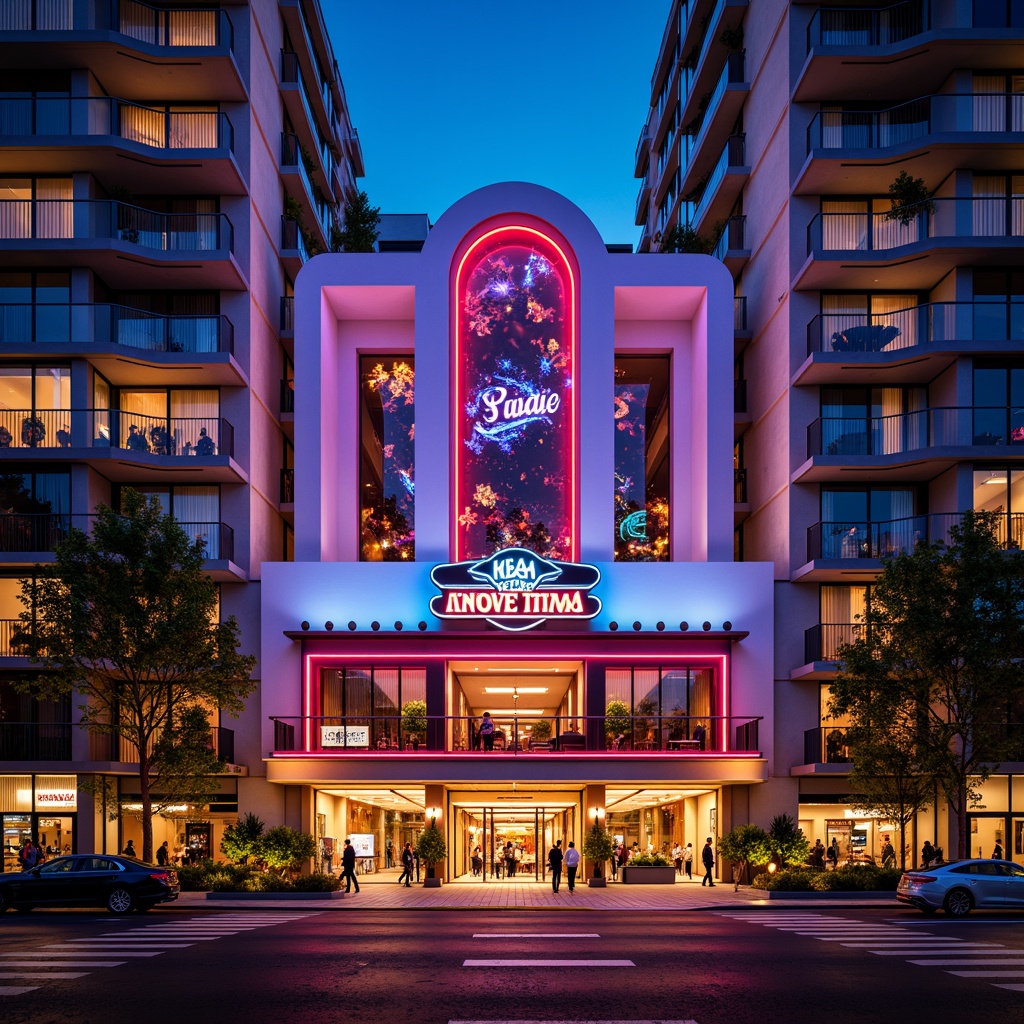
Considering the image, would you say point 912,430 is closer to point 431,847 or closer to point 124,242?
point 431,847

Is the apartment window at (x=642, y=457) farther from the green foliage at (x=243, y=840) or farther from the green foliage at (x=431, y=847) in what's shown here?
the green foliage at (x=243, y=840)

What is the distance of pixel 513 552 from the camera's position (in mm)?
36844

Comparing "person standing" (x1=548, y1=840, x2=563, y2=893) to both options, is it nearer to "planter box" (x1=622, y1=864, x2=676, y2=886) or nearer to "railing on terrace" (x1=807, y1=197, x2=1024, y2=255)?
"planter box" (x1=622, y1=864, x2=676, y2=886)

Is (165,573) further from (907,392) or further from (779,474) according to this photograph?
(907,392)

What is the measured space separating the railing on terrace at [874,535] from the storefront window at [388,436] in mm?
14946

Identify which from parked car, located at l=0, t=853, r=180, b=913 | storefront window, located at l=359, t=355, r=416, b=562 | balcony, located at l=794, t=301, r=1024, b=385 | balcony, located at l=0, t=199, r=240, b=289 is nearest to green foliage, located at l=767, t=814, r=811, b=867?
balcony, located at l=794, t=301, r=1024, b=385

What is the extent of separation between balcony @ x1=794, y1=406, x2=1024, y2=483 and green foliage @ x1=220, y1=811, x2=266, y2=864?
2112 cm

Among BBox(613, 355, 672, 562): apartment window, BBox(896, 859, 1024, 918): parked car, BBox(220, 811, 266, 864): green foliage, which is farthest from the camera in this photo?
BBox(613, 355, 672, 562): apartment window

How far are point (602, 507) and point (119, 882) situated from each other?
65.5 ft

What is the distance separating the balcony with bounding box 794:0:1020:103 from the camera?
120 feet

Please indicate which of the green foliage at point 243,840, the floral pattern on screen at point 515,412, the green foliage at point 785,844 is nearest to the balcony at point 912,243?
the floral pattern on screen at point 515,412

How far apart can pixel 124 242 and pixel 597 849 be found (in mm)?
25111

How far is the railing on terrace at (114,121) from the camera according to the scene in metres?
37.7

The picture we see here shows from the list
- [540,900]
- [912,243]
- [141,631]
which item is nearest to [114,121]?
[141,631]
